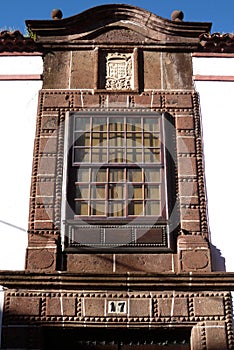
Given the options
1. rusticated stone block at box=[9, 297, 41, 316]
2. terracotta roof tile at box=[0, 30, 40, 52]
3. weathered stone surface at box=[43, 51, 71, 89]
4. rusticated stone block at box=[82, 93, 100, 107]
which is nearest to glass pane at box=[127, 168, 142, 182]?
rusticated stone block at box=[82, 93, 100, 107]

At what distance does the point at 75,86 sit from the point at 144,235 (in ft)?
8.80

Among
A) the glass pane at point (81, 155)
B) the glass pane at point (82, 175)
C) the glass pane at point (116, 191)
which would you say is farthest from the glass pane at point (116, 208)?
the glass pane at point (81, 155)

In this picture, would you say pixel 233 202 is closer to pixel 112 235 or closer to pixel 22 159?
pixel 112 235

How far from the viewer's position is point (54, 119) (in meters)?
9.11

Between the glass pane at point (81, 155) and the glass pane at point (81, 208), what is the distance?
668 millimetres

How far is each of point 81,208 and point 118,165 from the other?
2.76 feet

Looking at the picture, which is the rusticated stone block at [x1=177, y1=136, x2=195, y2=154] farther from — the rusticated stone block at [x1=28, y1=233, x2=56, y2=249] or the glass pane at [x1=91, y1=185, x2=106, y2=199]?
the rusticated stone block at [x1=28, y1=233, x2=56, y2=249]

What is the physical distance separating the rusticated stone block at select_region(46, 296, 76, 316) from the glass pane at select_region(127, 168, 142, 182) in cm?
193

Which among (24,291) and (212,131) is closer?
(24,291)

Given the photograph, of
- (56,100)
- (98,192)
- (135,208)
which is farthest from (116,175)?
(56,100)

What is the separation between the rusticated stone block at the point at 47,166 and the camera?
Result: 8.66 metres

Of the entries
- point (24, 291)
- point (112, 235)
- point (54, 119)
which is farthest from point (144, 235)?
point (54, 119)

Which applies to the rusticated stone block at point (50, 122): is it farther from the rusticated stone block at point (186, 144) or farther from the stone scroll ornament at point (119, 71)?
the rusticated stone block at point (186, 144)

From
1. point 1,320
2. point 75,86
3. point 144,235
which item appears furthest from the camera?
point 75,86
